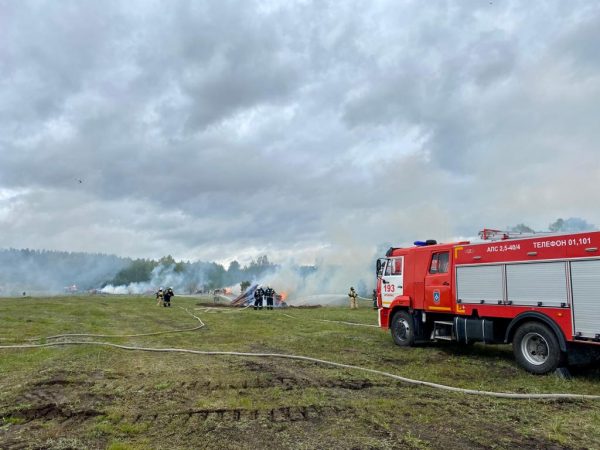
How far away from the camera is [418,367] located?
33.9 ft

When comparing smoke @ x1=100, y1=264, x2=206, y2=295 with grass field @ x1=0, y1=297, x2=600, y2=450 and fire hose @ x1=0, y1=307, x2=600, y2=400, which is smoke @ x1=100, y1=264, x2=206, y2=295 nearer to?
fire hose @ x1=0, y1=307, x2=600, y2=400

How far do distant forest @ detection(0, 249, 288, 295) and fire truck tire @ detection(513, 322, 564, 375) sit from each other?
3920 inches

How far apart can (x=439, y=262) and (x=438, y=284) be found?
24.6 inches

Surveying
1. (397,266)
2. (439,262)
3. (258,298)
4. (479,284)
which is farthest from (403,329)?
(258,298)

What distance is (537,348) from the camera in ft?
31.7

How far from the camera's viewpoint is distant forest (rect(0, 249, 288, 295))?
393 feet

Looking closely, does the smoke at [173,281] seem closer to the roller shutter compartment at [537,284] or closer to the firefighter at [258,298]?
the firefighter at [258,298]

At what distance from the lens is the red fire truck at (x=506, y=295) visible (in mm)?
8812

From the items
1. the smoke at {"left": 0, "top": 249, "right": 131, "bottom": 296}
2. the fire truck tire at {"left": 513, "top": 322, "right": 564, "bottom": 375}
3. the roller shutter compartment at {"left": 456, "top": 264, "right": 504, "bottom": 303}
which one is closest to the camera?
the fire truck tire at {"left": 513, "top": 322, "right": 564, "bottom": 375}

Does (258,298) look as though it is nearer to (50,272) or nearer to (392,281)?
(392,281)

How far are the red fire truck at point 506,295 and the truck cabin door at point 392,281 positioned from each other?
32 mm

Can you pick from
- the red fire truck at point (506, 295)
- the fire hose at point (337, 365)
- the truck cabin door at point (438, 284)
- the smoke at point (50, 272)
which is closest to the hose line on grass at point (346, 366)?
the fire hose at point (337, 365)

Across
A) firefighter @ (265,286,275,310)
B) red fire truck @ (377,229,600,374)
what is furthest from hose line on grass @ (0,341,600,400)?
firefighter @ (265,286,275,310)

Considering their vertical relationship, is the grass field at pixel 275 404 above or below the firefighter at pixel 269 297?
below
